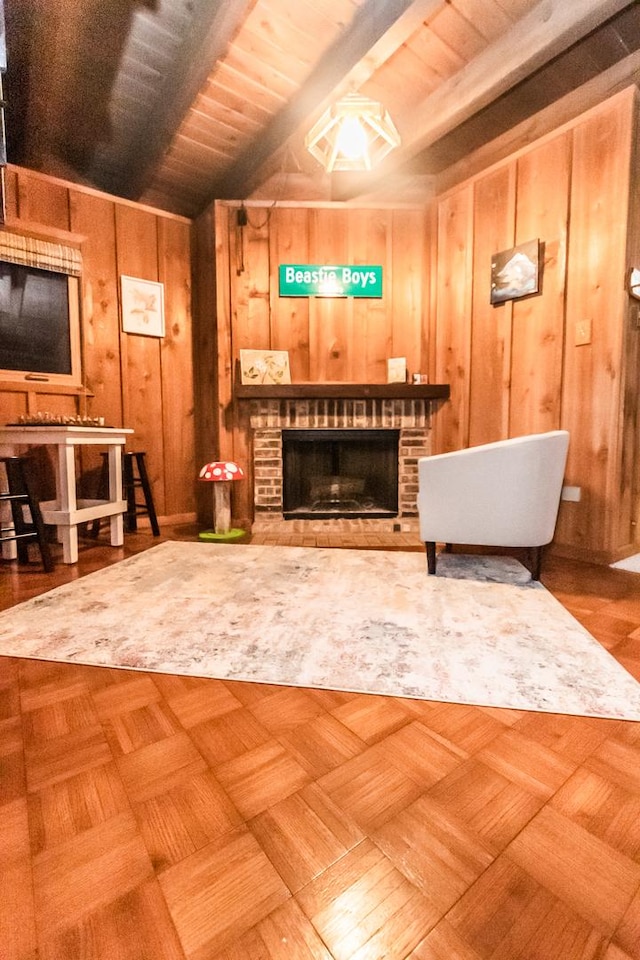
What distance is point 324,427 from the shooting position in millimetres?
3793

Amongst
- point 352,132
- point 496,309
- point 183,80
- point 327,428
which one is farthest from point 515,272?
point 183,80

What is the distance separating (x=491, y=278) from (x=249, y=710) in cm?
327

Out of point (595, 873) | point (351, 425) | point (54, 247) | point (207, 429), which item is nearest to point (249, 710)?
point (595, 873)

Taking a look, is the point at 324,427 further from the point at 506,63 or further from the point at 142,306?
the point at 506,63

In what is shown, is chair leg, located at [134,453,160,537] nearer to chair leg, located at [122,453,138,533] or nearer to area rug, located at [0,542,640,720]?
chair leg, located at [122,453,138,533]

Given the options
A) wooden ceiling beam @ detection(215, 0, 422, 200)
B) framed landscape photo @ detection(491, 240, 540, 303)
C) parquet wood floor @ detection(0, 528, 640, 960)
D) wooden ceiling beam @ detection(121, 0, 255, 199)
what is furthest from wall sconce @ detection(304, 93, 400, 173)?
parquet wood floor @ detection(0, 528, 640, 960)

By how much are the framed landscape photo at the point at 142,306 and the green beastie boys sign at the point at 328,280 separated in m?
1.07

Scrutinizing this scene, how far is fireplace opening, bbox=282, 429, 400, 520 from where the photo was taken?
390cm

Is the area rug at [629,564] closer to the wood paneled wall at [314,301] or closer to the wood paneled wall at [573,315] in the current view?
the wood paneled wall at [573,315]

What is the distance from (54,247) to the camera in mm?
3283

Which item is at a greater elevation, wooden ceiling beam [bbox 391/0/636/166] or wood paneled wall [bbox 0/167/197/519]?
wooden ceiling beam [bbox 391/0/636/166]

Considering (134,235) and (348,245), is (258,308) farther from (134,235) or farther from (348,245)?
(134,235)

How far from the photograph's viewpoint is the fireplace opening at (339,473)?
390 centimetres

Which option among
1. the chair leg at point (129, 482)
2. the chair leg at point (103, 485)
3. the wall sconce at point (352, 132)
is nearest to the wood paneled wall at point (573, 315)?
the wall sconce at point (352, 132)
